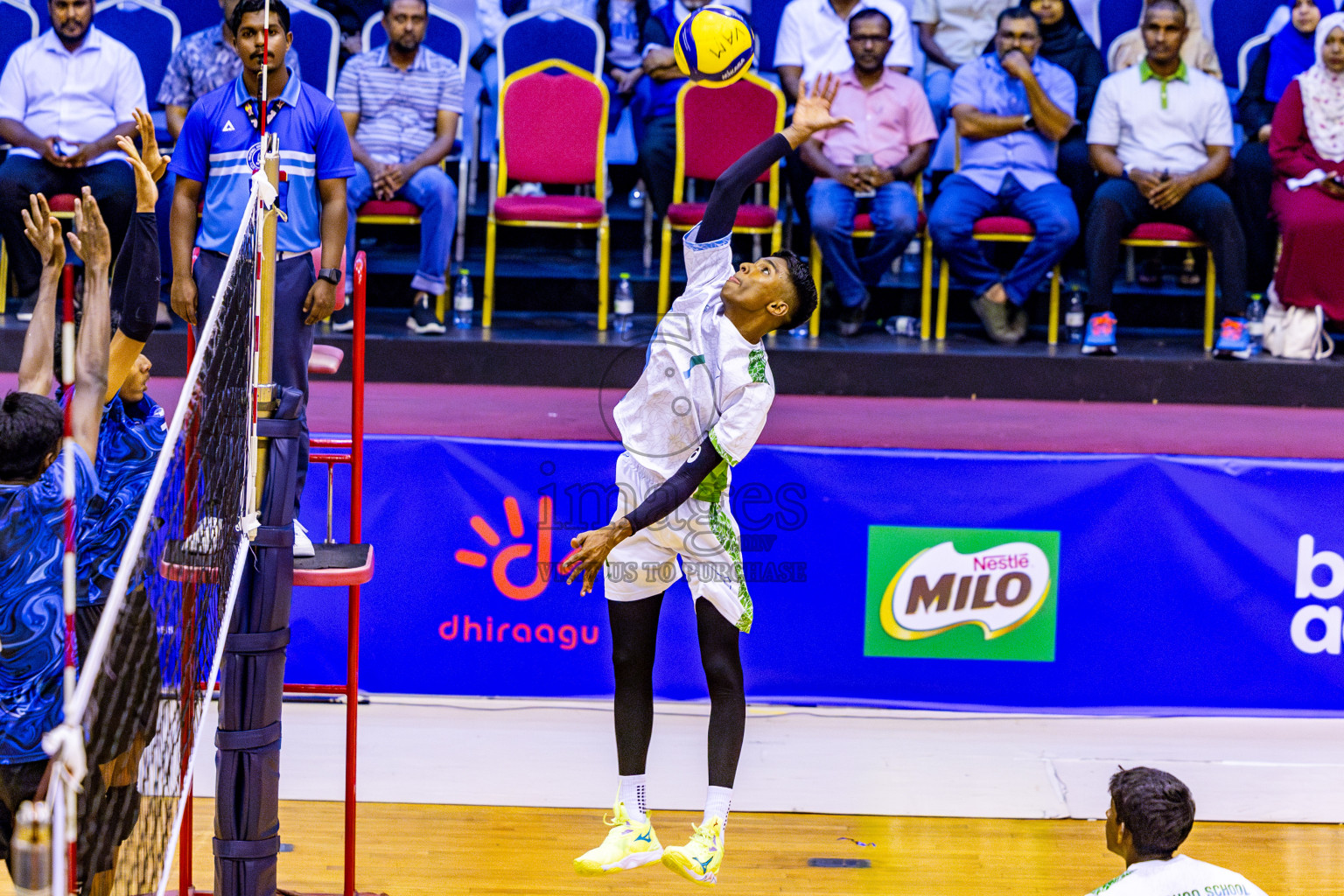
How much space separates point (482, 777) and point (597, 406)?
9.58ft

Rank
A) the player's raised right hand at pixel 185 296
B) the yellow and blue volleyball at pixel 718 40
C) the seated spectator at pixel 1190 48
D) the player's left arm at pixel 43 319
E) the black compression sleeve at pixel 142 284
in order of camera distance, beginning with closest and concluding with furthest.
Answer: the player's left arm at pixel 43 319
the black compression sleeve at pixel 142 284
the yellow and blue volleyball at pixel 718 40
the player's raised right hand at pixel 185 296
the seated spectator at pixel 1190 48

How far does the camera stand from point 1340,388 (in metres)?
8.82

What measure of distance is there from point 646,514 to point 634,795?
0.94 metres

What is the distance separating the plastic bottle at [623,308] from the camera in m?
9.41

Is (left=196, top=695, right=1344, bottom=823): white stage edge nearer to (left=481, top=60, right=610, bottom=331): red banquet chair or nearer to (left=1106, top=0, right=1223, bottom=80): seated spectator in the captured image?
(left=481, top=60, right=610, bottom=331): red banquet chair

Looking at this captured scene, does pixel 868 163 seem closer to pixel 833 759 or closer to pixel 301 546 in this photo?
pixel 833 759

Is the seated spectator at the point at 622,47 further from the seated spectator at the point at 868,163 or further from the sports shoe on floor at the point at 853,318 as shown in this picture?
the sports shoe on floor at the point at 853,318

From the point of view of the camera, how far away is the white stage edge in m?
5.81

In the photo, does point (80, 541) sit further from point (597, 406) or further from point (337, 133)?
point (597, 406)

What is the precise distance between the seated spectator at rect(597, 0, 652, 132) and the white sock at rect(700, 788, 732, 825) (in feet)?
20.6

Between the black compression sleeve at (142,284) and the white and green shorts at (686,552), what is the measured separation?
57.0 inches

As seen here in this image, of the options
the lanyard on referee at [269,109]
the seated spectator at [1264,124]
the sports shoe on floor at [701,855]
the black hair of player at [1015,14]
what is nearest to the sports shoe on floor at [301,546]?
the sports shoe on floor at [701,855]

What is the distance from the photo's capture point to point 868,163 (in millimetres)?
9086

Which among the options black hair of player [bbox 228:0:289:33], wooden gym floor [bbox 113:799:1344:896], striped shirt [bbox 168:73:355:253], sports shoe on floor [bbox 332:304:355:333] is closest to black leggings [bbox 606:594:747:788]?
wooden gym floor [bbox 113:799:1344:896]
